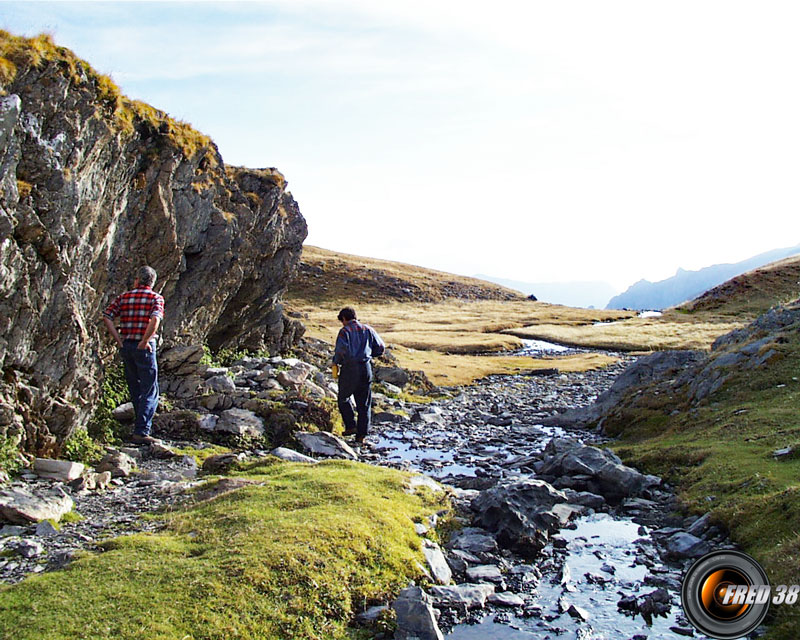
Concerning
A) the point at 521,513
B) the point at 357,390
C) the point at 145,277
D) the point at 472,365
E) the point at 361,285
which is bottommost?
the point at 472,365

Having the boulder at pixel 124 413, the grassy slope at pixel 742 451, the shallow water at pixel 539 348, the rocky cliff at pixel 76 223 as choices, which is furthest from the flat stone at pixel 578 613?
the shallow water at pixel 539 348

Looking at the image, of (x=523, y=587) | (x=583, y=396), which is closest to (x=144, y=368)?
(x=523, y=587)

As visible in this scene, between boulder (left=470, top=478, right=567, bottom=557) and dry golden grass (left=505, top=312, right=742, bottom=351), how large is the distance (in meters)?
68.3

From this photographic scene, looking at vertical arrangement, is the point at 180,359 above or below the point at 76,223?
below

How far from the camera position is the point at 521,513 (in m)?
14.2

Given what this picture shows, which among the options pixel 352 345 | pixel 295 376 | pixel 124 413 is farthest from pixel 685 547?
pixel 295 376

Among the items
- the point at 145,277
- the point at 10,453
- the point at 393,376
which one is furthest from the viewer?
the point at 393,376

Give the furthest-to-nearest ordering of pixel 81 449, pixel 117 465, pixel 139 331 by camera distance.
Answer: pixel 139 331 < pixel 81 449 < pixel 117 465

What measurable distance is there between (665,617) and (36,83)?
56.2 ft

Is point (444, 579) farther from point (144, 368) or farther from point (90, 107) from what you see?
point (90, 107)

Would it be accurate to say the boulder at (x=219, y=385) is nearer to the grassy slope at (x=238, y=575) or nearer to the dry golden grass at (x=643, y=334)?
the grassy slope at (x=238, y=575)

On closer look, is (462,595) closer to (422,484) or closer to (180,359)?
(422,484)

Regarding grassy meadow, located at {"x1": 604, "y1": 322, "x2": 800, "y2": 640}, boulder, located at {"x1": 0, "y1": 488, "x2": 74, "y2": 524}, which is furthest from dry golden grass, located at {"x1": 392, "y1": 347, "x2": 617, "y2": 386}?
boulder, located at {"x1": 0, "y1": 488, "x2": 74, "y2": 524}

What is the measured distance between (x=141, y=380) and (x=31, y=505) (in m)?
5.59
